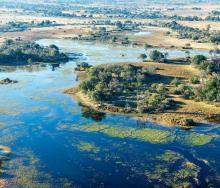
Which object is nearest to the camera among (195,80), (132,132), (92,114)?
(132,132)

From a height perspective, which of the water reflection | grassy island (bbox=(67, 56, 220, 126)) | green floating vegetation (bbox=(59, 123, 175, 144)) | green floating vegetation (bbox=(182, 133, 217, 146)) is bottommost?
green floating vegetation (bbox=(182, 133, 217, 146))

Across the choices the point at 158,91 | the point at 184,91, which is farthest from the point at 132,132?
the point at 184,91

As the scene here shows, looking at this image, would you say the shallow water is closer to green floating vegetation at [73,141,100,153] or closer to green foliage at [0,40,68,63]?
green floating vegetation at [73,141,100,153]

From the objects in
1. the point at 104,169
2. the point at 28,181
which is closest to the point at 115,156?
the point at 104,169

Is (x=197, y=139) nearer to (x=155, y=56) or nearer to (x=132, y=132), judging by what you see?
(x=132, y=132)

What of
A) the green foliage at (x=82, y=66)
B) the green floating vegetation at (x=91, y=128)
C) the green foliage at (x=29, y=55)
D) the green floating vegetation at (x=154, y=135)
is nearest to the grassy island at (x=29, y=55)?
the green foliage at (x=29, y=55)

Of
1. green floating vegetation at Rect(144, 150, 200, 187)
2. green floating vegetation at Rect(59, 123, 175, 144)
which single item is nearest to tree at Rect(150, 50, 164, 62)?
green floating vegetation at Rect(59, 123, 175, 144)

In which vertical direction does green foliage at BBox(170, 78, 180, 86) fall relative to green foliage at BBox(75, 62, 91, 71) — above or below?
below
